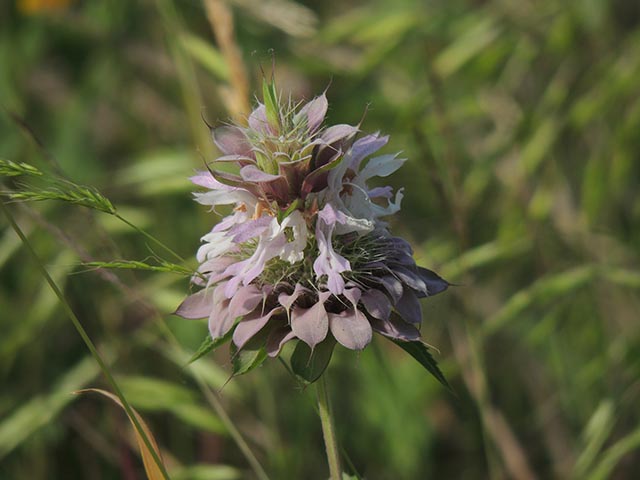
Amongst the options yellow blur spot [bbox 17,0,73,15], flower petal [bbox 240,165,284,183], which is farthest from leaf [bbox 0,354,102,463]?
yellow blur spot [bbox 17,0,73,15]

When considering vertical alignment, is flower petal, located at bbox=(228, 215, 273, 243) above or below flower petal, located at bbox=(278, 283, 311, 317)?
above

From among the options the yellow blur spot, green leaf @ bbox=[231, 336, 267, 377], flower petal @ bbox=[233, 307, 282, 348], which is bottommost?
green leaf @ bbox=[231, 336, 267, 377]

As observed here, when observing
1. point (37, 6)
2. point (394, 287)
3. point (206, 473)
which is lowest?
point (206, 473)

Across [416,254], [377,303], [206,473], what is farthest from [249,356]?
[416,254]

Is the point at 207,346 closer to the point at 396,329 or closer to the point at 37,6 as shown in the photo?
the point at 396,329

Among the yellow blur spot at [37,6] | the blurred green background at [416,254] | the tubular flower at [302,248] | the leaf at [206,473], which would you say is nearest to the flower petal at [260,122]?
the tubular flower at [302,248]

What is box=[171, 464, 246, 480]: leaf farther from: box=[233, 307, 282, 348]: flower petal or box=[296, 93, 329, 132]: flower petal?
box=[296, 93, 329, 132]: flower petal

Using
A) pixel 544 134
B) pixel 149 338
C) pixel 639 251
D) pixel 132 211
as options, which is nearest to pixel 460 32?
pixel 544 134
